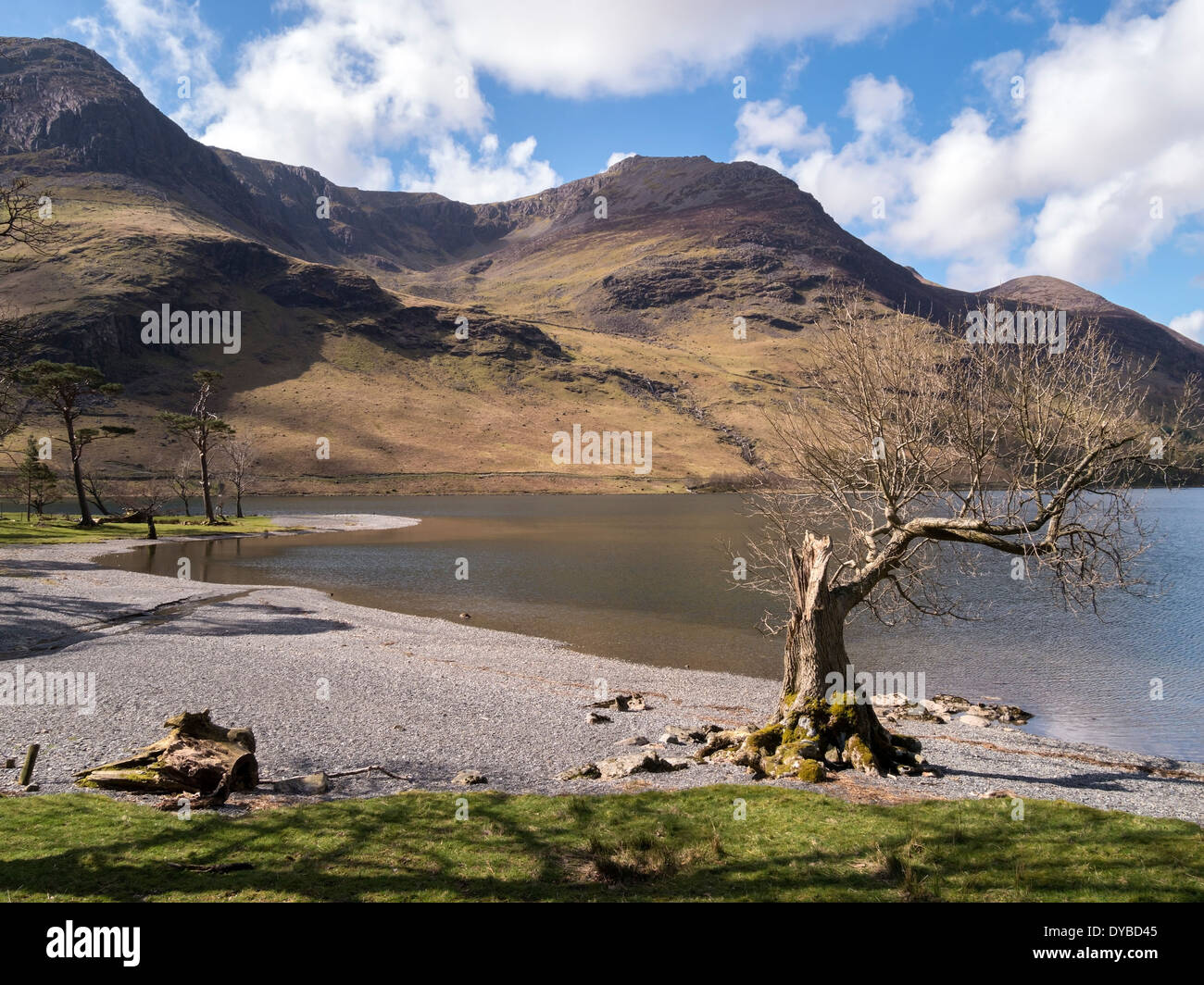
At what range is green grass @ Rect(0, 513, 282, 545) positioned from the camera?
5388cm

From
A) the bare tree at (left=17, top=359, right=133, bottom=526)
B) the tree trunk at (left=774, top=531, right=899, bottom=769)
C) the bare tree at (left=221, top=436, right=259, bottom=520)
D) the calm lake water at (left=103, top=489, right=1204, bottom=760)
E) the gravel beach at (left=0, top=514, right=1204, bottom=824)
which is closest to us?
the gravel beach at (left=0, top=514, right=1204, bottom=824)

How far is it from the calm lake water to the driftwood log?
18710 millimetres

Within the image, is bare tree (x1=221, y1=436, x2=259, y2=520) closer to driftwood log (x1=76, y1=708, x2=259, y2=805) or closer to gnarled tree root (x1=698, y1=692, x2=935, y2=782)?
driftwood log (x1=76, y1=708, x2=259, y2=805)

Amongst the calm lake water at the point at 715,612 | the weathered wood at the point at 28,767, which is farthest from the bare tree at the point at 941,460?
the weathered wood at the point at 28,767

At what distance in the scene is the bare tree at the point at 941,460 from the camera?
1309cm

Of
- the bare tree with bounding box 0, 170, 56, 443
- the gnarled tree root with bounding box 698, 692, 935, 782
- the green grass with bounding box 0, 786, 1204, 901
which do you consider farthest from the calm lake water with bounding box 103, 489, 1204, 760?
the bare tree with bounding box 0, 170, 56, 443

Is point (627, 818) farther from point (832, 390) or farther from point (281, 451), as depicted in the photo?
point (281, 451)

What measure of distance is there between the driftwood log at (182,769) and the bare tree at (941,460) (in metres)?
10.4

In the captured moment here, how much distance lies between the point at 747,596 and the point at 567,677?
2105 cm

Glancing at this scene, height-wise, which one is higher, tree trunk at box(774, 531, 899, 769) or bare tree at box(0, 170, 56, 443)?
bare tree at box(0, 170, 56, 443)

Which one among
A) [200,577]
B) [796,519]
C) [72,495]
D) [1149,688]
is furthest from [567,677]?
[72,495]

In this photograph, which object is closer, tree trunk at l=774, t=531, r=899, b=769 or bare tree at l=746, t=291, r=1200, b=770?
bare tree at l=746, t=291, r=1200, b=770

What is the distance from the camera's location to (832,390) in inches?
648

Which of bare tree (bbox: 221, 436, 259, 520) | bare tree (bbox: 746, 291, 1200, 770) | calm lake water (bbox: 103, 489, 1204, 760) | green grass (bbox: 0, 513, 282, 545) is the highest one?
bare tree (bbox: 221, 436, 259, 520)
